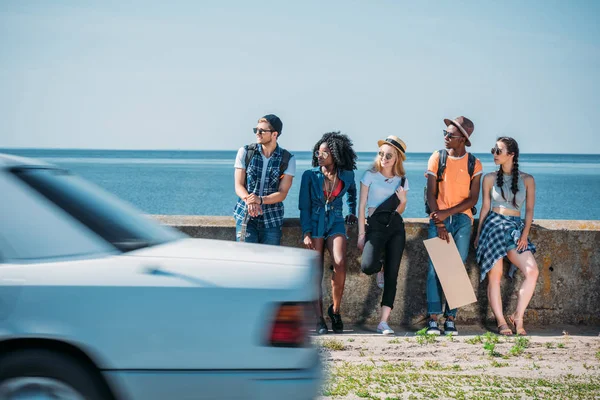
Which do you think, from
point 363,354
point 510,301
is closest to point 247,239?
point 363,354

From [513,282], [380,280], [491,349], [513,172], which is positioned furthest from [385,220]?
[491,349]

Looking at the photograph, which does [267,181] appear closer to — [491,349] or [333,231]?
[333,231]

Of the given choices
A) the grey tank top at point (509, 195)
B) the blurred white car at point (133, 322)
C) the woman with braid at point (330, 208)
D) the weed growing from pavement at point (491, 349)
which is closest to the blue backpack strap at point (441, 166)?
the grey tank top at point (509, 195)

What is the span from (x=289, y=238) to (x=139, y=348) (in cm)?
511

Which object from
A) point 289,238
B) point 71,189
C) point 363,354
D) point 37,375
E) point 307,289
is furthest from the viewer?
point 289,238

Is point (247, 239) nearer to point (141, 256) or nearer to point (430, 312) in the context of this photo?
point (430, 312)

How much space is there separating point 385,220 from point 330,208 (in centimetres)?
58

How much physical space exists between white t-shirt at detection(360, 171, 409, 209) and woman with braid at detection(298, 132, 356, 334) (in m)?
0.18

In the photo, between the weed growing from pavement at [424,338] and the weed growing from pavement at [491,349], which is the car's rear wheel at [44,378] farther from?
the weed growing from pavement at [424,338]

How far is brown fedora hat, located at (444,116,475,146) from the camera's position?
8.18 m

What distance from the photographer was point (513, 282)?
8555 mm

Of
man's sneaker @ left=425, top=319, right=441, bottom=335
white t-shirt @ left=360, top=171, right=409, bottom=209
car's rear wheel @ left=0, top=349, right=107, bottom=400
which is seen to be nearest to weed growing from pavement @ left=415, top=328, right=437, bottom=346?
man's sneaker @ left=425, top=319, right=441, bottom=335

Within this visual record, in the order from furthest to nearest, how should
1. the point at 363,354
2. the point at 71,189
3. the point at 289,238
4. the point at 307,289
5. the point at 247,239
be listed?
the point at 289,238, the point at 247,239, the point at 363,354, the point at 71,189, the point at 307,289

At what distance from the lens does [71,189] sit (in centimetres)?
409
